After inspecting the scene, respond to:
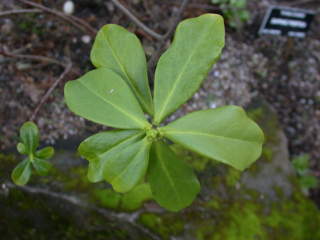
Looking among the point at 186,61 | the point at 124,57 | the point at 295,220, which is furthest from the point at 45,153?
the point at 295,220

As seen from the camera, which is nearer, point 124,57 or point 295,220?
point 124,57

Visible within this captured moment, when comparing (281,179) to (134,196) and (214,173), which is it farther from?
(134,196)

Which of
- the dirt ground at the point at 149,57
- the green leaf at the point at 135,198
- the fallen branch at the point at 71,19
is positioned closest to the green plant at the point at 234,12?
the dirt ground at the point at 149,57

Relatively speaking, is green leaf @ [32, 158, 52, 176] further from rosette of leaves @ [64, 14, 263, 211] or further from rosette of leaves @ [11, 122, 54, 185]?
rosette of leaves @ [64, 14, 263, 211]

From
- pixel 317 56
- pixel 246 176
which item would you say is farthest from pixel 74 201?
pixel 317 56

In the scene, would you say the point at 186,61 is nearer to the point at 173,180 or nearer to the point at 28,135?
the point at 173,180

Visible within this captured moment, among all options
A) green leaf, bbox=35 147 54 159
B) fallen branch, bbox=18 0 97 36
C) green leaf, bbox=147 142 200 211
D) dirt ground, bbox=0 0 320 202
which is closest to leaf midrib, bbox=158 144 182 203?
green leaf, bbox=147 142 200 211
